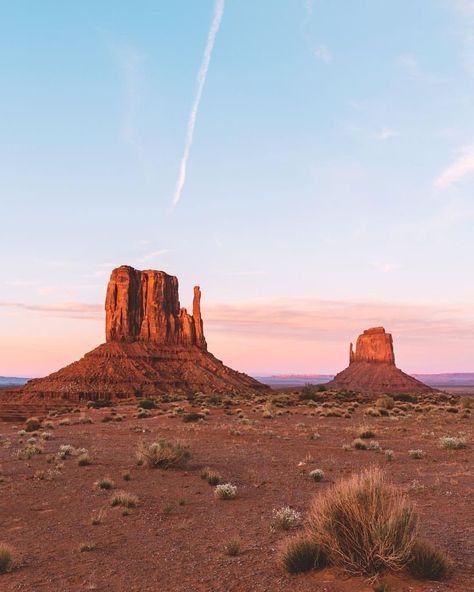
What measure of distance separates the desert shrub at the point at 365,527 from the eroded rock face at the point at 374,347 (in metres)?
153

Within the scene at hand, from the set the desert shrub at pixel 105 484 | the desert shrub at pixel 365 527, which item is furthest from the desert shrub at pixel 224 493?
the desert shrub at pixel 365 527

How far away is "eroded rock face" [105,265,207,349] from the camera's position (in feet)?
366

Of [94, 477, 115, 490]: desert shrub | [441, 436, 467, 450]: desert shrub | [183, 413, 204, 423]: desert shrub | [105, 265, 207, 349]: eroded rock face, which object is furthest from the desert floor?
[105, 265, 207, 349]: eroded rock face

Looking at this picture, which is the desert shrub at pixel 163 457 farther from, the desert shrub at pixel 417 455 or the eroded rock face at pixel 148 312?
the eroded rock face at pixel 148 312

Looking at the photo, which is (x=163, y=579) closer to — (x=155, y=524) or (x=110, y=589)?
(x=110, y=589)

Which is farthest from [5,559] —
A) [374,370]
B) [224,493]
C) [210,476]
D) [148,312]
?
[374,370]

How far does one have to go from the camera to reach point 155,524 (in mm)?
10750

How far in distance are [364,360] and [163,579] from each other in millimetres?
156699

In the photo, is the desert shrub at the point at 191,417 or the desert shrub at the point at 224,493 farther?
the desert shrub at the point at 191,417

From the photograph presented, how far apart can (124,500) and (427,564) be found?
772cm

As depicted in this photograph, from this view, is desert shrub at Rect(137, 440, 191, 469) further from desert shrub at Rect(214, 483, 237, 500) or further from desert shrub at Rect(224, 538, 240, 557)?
desert shrub at Rect(224, 538, 240, 557)

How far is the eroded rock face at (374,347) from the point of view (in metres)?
154

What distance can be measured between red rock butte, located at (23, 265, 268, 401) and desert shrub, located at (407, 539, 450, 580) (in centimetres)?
7876

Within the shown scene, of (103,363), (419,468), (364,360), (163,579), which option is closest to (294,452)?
(419,468)
